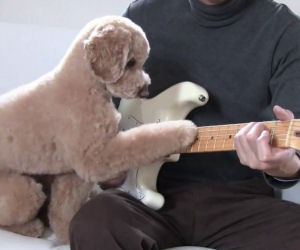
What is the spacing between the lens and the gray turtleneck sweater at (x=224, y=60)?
1.14 metres

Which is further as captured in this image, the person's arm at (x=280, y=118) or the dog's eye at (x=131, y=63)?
the dog's eye at (x=131, y=63)

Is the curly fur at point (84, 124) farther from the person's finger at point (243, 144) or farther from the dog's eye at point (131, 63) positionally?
the person's finger at point (243, 144)

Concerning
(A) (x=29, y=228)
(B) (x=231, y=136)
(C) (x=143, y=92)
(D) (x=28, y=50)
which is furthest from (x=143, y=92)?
(D) (x=28, y=50)

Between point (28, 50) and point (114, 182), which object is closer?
point (114, 182)

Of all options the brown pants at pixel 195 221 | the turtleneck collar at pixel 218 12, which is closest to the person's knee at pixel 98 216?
the brown pants at pixel 195 221

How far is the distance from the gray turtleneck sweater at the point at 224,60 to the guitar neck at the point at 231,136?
16cm

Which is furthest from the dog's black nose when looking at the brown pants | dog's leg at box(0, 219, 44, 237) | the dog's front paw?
dog's leg at box(0, 219, 44, 237)

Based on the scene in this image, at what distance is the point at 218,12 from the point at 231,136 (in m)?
0.36

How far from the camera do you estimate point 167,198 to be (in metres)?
1.20

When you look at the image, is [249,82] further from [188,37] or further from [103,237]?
[103,237]

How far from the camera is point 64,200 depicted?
3.85 ft

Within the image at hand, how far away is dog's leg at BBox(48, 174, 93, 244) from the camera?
3.84 feet

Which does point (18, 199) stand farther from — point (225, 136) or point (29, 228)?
point (225, 136)

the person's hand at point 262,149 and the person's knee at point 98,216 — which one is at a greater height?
the person's hand at point 262,149
